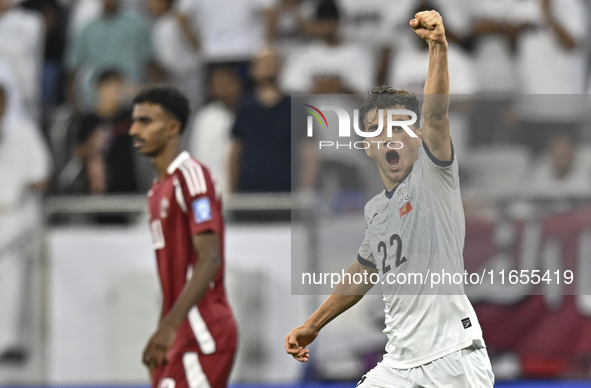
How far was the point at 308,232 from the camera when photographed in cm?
746

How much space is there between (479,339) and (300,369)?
4.50 meters

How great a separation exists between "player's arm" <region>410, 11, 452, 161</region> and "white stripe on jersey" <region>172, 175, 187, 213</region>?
81.6 inches

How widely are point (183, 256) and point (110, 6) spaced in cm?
514

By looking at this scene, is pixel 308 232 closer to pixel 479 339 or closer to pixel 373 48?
pixel 373 48

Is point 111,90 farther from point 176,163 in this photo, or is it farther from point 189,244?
point 189,244

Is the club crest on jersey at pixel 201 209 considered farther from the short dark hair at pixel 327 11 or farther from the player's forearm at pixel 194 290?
the short dark hair at pixel 327 11

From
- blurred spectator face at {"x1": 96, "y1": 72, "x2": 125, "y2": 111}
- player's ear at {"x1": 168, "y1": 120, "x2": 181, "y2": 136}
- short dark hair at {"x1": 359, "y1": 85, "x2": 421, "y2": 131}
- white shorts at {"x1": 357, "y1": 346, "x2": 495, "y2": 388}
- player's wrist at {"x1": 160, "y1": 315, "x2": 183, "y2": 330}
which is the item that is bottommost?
player's wrist at {"x1": 160, "y1": 315, "x2": 183, "y2": 330}

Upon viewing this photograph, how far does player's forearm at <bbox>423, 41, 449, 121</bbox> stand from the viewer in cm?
286

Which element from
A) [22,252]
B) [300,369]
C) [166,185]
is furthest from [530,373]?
[22,252]

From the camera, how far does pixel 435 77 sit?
9.37 ft

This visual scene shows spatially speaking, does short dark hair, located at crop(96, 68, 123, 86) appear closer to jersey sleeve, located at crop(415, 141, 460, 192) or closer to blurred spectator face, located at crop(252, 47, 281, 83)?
blurred spectator face, located at crop(252, 47, 281, 83)

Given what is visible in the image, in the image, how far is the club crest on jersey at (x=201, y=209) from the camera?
15.1 ft

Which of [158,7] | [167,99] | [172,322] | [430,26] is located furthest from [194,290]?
[158,7]

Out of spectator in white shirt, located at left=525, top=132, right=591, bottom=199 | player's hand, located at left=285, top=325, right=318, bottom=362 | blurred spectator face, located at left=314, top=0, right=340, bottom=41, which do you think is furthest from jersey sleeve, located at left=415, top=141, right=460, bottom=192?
blurred spectator face, located at left=314, top=0, right=340, bottom=41
